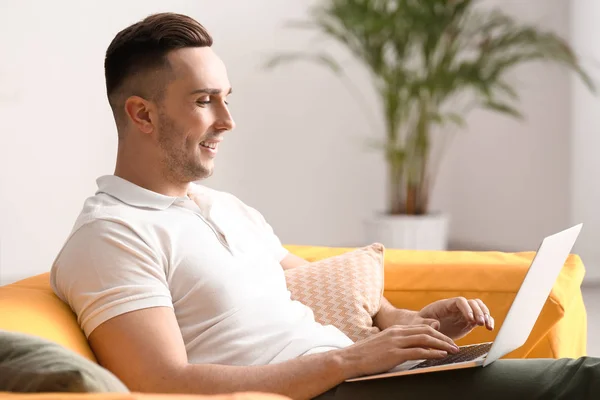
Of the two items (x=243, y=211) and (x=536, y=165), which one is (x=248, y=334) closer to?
(x=243, y=211)

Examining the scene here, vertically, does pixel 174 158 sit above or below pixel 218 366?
above

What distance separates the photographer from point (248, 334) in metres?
1.53

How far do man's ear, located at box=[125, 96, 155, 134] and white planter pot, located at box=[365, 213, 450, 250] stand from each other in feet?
9.38

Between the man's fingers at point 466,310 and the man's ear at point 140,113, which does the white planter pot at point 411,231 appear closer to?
the man's fingers at point 466,310

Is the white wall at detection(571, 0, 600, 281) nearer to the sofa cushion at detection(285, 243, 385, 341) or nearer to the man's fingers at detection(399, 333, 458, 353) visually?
the sofa cushion at detection(285, 243, 385, 341)

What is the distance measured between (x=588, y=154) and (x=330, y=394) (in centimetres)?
328

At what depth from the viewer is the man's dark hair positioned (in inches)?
64.6

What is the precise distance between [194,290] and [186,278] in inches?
0.9

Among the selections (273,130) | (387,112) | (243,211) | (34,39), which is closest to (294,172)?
(273,130)

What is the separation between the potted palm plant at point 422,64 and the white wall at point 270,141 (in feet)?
0.69

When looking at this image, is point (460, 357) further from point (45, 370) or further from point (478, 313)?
point (45, 370)

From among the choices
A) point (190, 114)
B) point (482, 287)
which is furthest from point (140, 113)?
point (482, 287)

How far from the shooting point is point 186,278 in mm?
1497

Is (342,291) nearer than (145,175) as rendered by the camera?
No
